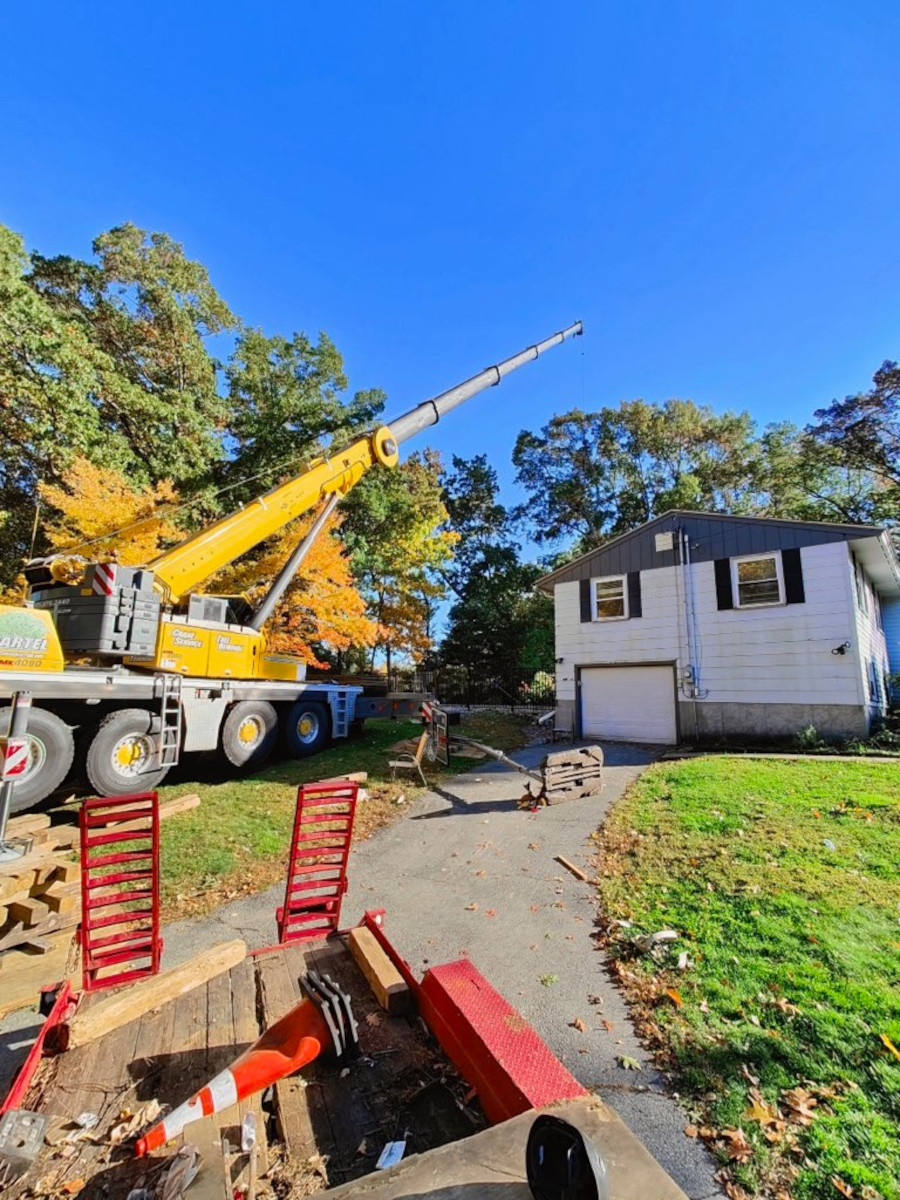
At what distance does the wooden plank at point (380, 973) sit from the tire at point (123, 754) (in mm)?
6317

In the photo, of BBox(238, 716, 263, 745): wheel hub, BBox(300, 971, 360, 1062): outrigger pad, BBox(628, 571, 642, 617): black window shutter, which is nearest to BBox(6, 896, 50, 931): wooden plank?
BBox(300, 971, 360, 1062): outrigger pad

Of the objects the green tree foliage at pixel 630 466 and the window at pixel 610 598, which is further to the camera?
the green tree foliage at pixel 630 466

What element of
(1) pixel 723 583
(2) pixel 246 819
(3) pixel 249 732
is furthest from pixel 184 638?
(1) pixel 723 583

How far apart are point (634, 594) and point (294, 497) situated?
31.7ft

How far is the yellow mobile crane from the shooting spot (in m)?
6.97

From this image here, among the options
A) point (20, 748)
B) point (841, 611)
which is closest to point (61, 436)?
point (20, 748)

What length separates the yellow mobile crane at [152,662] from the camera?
697cm

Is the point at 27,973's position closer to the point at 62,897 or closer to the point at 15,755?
the point at 62,897

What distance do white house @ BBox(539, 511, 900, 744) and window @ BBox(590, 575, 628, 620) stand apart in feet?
0.11

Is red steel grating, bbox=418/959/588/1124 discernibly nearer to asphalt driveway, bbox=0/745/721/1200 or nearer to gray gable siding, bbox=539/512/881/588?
asphalt driveway, bbox=0/745/721/1200

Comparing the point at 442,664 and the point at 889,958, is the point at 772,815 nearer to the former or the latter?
the point at 889,958

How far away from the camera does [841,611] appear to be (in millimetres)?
11672

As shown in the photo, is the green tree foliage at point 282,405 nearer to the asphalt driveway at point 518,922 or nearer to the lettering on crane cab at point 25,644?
the lettering on crane cab at point 25,644

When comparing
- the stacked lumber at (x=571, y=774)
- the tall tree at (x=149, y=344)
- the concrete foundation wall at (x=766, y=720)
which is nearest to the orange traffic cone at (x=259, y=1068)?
the stacked lumber at (x=571, y=774)
